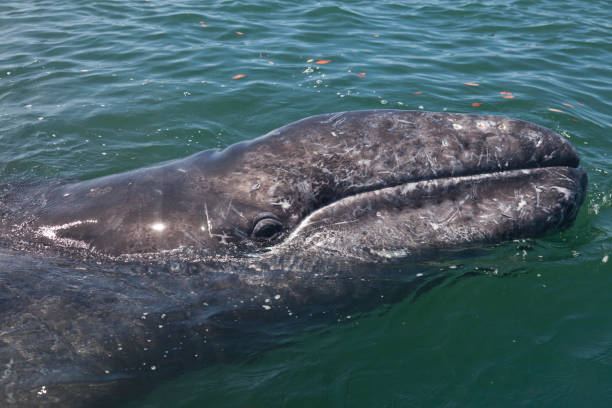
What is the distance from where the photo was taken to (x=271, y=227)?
20.4ft

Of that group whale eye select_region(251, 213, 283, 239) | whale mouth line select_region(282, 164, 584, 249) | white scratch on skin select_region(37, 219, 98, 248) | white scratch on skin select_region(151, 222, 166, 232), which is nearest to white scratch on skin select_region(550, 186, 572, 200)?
whale mouth line select_region(282, 164, 584, 249)

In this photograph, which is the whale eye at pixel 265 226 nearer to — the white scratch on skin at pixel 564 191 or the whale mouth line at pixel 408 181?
the whale mouth line at pixel 408 181

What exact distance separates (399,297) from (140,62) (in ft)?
45.6

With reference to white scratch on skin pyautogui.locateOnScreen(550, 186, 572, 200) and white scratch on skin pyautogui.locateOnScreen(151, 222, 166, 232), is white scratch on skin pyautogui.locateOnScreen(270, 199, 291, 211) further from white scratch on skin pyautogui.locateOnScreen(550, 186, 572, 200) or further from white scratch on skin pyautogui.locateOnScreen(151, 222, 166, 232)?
white scratch on skin pyautogui.locateOnScreen(550, 186, 572, 200)

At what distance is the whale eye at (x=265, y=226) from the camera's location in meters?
6.16

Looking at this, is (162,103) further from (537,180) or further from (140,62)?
(537,180)

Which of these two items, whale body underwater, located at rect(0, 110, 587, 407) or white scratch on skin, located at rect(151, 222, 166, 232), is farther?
white scratch on skin, located at rect(151, 222, 166, 232)

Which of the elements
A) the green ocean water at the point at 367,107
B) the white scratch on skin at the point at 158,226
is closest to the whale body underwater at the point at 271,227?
the white scratch on skin at the point at 158,226

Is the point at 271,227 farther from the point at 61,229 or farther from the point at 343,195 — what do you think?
the point at 61,229

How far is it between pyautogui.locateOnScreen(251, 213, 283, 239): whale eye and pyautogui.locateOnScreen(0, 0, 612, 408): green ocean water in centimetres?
123

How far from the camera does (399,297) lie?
21.7ft

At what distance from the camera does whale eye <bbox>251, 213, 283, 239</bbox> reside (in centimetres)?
Result: 616

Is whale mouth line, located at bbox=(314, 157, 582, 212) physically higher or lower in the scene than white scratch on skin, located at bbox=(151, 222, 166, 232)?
higher

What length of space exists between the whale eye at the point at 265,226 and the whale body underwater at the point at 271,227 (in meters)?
0.01
